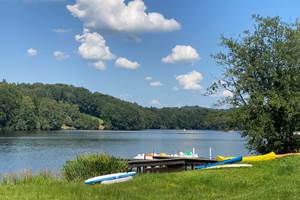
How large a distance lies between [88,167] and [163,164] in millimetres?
6022

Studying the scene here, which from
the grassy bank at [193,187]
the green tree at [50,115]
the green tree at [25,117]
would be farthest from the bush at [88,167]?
the green tree at [50,115]

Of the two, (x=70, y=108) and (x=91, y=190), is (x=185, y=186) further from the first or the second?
(x=70, y=108)

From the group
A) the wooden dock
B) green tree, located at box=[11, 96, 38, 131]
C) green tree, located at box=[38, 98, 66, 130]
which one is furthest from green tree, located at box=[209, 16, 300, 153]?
green tree, located at box=[38, 98, 66, 130]

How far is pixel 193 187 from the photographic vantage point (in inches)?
481

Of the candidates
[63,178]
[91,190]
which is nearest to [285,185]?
[91,190]

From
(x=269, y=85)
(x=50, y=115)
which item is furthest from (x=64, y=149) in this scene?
(x=50, y=115)

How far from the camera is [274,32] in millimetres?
26062

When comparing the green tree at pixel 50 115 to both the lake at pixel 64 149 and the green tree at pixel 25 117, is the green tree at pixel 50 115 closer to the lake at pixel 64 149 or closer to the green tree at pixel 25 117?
the green tree at pixel 25 117

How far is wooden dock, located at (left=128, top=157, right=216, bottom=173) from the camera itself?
21.1m

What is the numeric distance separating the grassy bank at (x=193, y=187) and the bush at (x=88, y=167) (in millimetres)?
1967

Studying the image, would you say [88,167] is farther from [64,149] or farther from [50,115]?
[50,115]

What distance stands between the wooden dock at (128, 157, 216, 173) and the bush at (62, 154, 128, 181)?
3532 mm

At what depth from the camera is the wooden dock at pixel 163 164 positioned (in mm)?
21062

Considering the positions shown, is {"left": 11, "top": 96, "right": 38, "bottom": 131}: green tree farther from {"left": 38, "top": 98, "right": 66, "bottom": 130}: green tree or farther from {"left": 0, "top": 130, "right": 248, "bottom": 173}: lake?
{"left": 0, "top": 130, "right": 248, "bottom": 173}: lake
